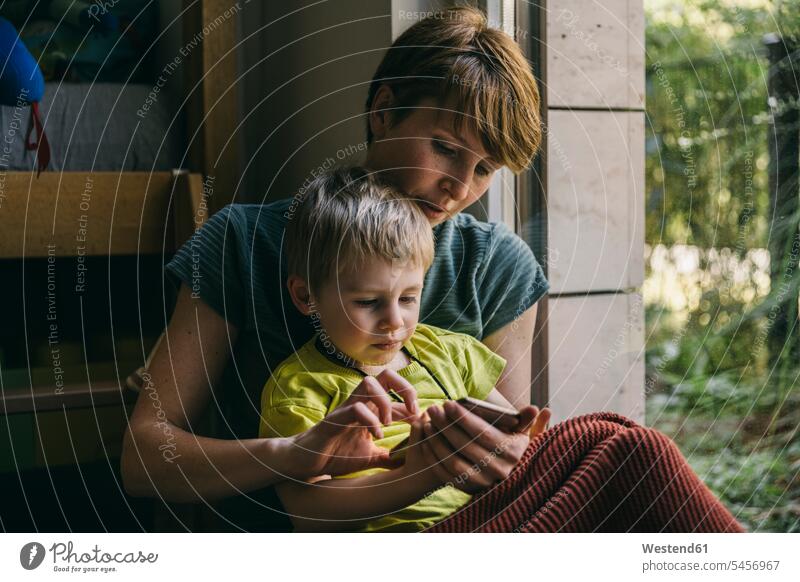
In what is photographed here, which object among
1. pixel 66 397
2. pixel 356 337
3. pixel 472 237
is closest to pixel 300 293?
pixel 356 337

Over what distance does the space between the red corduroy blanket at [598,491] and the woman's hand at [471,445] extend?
0.04ft

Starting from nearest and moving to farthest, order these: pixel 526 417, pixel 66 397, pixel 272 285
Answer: pixel 526 417 < pixel 272 285 < pixel 66 397

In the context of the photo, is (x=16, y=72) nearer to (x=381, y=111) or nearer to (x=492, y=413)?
(x=381, y=111)

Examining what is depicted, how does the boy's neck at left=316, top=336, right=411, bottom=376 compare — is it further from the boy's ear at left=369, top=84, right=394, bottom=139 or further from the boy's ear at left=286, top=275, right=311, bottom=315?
the boy's ear at left=369, top=84, right=394, bottom=139

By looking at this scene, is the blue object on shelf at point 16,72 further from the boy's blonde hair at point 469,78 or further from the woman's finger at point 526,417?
the woman's finger at point 526,417

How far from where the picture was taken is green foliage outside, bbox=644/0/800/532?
564 mm

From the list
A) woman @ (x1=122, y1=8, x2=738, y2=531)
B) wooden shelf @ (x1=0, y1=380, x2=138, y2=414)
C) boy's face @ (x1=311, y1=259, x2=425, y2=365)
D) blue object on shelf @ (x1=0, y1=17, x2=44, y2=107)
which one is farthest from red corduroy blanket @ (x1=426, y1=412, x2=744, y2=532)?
blue object on shelf @ (x1=0, y1=17, x2=44, y2=107)

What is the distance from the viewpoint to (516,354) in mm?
579

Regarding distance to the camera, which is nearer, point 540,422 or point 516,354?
point 540,422

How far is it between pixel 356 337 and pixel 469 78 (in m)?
0.17

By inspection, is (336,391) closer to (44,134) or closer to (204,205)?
(204,205)
